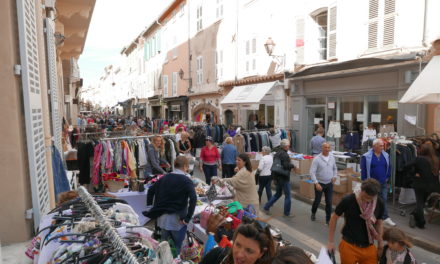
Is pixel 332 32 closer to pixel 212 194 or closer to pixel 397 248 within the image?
pixel 212 194

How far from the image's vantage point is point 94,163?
25.3ft

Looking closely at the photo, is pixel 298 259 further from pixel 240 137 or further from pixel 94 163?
pixel 240 137

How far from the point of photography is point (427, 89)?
697 cm

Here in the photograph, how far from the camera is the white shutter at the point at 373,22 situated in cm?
982

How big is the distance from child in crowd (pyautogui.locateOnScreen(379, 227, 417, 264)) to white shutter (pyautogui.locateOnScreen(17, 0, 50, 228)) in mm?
3751

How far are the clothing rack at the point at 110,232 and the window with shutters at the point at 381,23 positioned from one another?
9.56 m

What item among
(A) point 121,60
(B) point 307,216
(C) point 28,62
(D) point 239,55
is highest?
(A) point 121,60

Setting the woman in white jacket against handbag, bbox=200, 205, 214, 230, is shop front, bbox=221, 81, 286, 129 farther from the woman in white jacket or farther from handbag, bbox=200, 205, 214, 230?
handbag, bbox=200, 205, 214, 230

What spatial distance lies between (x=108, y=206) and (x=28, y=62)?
1.66 metres

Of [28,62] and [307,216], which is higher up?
[28,62]

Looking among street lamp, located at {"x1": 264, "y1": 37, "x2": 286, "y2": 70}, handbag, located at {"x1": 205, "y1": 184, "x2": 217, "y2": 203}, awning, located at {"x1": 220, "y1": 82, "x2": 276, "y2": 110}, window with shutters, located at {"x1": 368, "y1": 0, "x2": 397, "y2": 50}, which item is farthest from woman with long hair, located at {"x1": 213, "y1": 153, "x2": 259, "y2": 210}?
street lamp, located at {"x1": 264, "y1": 37, "x2": 286, "y2": 70}

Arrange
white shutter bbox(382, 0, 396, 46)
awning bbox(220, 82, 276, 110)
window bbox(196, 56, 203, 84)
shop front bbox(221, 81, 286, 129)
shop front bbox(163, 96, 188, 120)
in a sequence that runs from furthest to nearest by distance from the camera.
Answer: shop front bbox(163, 96, 188, 120), window bbox(196, 56, 203, 84), shop front bbox(221, 81, 286, 129), awning bbox(220, 82, 276, 110), white shutter bbox(382, 0, 396, 46)

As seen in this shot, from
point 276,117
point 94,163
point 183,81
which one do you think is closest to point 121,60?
point 183,81

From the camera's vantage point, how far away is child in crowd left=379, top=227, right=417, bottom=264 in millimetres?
3479
